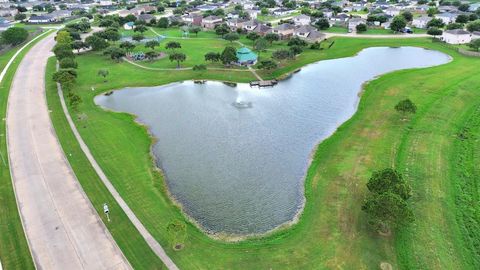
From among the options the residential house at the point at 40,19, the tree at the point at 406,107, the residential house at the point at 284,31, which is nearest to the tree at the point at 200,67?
the residential house at the point at 284,31

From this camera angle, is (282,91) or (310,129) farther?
(282,91)

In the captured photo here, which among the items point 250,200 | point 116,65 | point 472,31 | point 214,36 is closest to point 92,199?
point 250,200

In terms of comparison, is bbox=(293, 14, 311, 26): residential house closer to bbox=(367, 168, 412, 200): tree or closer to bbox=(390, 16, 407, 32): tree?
bbox=(390, 16, 407, 32): tree

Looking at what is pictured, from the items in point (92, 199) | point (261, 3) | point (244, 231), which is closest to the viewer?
point (244, 231)

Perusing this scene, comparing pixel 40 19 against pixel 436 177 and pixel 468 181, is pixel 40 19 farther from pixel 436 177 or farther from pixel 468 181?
pixel 468 181

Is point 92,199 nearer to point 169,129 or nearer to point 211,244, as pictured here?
point 211,244
